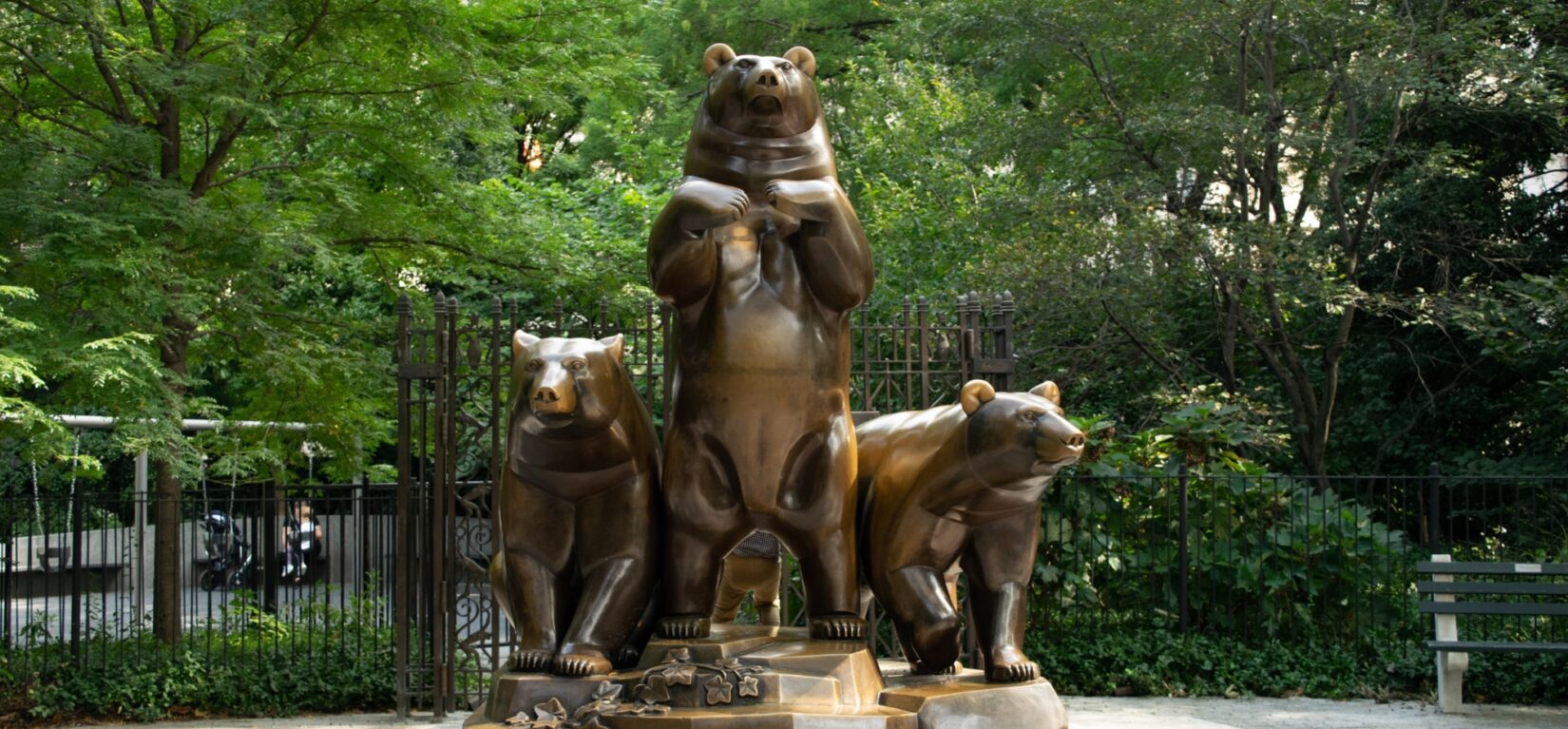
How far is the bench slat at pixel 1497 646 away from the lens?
375 inches

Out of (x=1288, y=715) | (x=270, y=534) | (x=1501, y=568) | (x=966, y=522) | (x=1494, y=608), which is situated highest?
(x=966, y=522)

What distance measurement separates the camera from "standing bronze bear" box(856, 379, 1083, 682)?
14.5 ft

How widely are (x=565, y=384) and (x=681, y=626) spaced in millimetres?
847

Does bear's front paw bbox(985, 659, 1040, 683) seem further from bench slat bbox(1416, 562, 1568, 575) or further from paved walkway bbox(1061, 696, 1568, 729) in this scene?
bench slat bbox(1416, 562, 1568, 575)

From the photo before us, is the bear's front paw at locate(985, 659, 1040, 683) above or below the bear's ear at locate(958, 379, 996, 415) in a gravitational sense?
below

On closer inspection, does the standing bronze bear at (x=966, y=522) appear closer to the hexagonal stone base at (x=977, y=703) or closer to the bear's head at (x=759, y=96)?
the hexagonal stone base at (x=977, y=703)

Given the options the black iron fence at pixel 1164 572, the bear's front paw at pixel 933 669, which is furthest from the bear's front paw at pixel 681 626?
the black iron fence at pixel 1164 572

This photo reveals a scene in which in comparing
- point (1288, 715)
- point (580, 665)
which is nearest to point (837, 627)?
point (580, 665)

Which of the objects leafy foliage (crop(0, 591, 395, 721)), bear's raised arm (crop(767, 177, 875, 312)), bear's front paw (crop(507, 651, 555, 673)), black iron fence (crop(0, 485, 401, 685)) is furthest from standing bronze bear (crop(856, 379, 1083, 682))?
leafy foliage (crop(0, 591, 395, 721))

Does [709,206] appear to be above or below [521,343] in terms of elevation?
above

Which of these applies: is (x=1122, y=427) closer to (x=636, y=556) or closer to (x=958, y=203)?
(x=958, y=203)

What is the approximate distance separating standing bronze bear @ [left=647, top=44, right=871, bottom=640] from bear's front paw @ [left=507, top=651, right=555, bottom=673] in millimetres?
360

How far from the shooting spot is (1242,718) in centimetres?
955

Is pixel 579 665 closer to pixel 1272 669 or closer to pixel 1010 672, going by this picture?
pixel 1010 672
